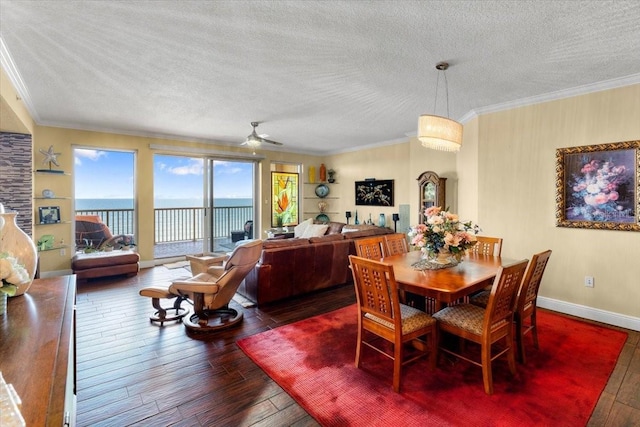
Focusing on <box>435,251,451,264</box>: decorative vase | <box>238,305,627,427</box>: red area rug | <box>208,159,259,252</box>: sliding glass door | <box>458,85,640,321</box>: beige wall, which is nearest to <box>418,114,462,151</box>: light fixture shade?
<box>435,251,451,264</box>: decorative vase

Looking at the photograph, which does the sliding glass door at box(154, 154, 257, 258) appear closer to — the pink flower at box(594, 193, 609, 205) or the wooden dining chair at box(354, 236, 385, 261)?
the wooden dining chair at box(354, 236, 385, 261)

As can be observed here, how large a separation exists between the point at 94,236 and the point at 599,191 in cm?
770

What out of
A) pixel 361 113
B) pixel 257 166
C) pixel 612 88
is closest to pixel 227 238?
pixel 257 166

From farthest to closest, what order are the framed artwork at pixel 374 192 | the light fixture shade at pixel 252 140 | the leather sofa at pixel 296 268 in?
the framed artwork at pixel 374 192 → the light fixture shade at pixel 252 140 → the leather sofa at pixel 296 268

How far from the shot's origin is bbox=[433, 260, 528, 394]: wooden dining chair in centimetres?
221

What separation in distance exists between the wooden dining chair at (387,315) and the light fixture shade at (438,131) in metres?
1.34

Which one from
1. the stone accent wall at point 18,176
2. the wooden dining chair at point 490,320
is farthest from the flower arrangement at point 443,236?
the stone accent wall at point 18,176

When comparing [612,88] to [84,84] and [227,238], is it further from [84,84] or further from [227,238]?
[227,238]

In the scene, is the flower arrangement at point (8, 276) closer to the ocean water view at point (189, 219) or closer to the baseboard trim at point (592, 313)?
the baseboard trim at point (592, 313)

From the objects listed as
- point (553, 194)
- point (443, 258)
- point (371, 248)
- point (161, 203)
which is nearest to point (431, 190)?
point (553, 194)

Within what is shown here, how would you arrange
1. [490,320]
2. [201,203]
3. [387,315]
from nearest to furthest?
1. [490,320]
2. [387,315]
3. [201,203]

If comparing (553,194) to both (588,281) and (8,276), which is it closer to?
(588,281)

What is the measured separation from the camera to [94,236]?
5934 millimetres

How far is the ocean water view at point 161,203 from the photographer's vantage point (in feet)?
19.9
